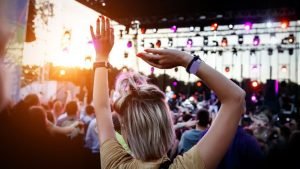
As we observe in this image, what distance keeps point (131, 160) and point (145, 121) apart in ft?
0.59

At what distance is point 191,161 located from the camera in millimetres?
1306

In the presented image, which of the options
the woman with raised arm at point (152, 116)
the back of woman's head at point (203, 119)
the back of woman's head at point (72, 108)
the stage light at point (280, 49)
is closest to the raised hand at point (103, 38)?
the woman with raised arm at point (152, 116)

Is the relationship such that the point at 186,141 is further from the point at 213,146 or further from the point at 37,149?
the point at 213,146

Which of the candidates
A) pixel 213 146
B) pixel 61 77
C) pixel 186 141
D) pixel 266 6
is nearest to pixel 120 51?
pixel 61 77

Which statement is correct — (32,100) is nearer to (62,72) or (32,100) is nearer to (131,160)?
(131,160)

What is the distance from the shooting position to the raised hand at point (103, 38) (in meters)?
1.56

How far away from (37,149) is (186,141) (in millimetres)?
2063

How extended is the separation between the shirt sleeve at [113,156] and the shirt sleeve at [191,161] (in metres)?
0.22

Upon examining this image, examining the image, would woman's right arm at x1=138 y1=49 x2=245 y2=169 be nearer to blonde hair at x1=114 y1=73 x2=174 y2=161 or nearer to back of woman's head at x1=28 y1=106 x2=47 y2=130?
blonde hair at x1=114 y1=73 x2=174 y2=161

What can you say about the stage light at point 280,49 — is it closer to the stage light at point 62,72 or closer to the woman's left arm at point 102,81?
the stage light at point 62,72

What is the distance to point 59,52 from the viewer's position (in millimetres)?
10453

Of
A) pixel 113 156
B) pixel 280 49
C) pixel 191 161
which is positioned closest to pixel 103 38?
pixel 113 156

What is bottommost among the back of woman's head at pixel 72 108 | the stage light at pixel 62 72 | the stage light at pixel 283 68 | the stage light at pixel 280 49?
the back of woman's head at pixel 72 108

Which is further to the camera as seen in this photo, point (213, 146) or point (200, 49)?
point (200, 49)
